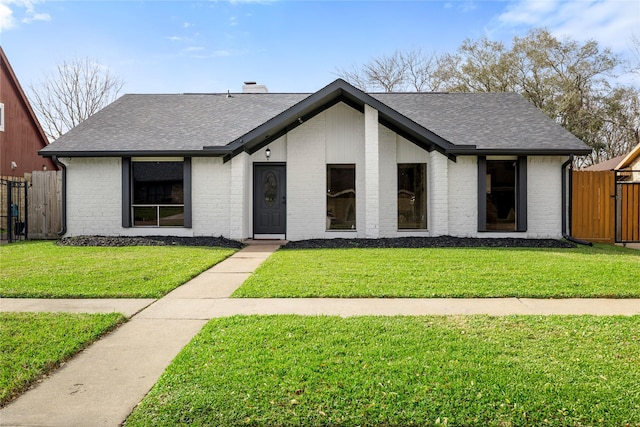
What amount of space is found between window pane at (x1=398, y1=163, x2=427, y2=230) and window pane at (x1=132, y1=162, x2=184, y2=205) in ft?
21.2

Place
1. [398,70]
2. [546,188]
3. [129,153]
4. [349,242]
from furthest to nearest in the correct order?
[398,70]
[546,188]
[129,153]
[349,242]

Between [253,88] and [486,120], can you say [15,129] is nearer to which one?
[253,88]

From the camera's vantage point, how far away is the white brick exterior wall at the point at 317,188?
1257 cm

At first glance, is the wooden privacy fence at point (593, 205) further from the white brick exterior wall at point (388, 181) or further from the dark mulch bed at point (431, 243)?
the white brick exterior wall at point (388, 181)

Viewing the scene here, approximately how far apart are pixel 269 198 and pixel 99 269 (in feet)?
19.9

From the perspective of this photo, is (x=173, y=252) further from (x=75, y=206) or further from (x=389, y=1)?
(x=389, y=1)

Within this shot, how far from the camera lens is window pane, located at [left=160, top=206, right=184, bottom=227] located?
12.9 m

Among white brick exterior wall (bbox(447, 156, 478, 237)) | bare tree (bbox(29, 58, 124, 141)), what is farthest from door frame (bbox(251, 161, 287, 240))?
bare tree (bbox(29, 58, 124, 141))

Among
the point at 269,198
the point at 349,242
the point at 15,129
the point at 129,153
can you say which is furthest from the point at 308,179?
the point at 15,129

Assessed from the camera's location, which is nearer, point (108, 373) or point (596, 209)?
point (108, 373)

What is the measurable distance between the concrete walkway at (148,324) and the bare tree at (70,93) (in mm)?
28797

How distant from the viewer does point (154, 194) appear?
12969mm

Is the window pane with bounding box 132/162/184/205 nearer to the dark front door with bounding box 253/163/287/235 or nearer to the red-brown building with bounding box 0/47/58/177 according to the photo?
the dark front door with bounding box 253/163/287/235

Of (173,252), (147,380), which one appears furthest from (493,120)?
(147,380)
